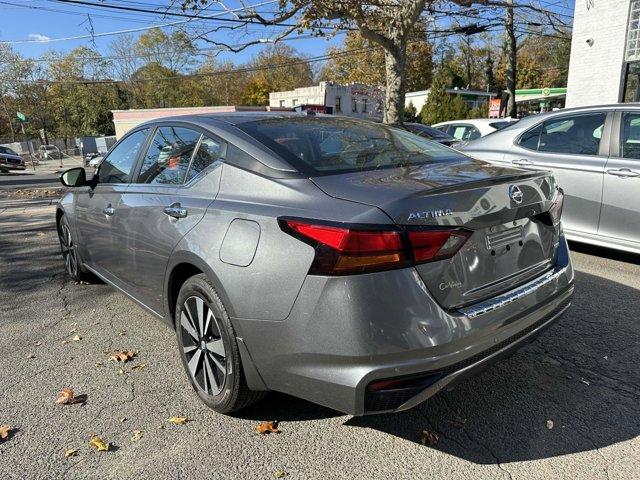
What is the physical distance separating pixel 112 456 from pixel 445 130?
11662 mm

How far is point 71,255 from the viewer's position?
502 cm

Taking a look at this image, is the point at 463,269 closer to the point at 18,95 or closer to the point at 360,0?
the point at 360,0

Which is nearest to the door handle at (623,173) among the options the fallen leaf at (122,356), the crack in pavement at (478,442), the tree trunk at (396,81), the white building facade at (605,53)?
the crack in pavement at (478,442)

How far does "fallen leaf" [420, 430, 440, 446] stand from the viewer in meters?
2.54

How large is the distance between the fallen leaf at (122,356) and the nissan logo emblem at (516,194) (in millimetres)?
2644

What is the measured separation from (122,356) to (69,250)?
1.99m

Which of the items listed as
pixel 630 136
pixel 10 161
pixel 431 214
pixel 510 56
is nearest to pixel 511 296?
pixel 431 214

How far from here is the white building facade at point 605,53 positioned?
13328 millimetres

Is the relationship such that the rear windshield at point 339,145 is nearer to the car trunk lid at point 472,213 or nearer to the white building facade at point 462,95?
the car trunk lid at point 472,213

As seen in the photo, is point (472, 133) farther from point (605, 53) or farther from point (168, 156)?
point (168, 156)

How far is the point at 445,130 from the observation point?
1275 cm

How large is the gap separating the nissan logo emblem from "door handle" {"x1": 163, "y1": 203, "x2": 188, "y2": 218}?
1.72m

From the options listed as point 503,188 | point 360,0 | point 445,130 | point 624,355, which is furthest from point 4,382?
point 360,0

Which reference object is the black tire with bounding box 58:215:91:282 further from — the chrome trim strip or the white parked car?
the white parked car
